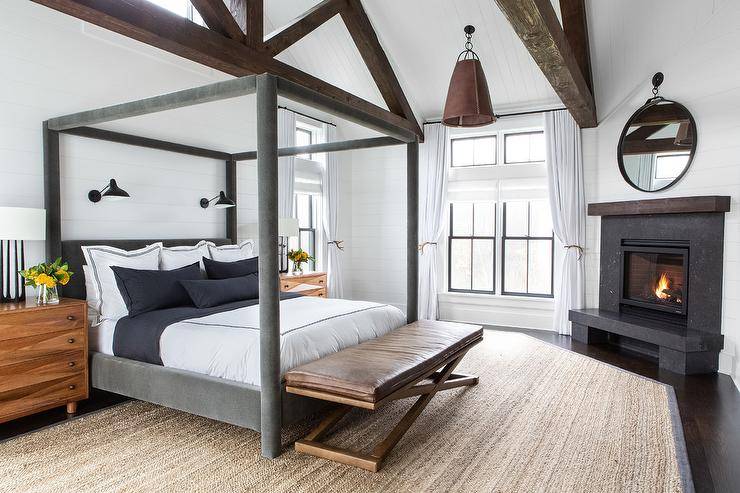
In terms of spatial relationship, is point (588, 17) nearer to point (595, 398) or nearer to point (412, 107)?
point (412, 107)

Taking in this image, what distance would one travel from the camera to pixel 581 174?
247 inches

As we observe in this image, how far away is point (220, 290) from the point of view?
161 inches

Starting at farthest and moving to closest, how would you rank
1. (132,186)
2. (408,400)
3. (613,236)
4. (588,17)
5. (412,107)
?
1. (412,107)
2. (613,236)
3. (588,17)
4. (132,186)
5. (408,400)

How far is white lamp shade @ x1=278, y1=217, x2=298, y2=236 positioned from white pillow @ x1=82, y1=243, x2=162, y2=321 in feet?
5.57

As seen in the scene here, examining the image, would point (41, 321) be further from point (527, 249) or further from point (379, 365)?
point (527, 249)

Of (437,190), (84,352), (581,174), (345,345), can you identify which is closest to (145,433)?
(84,352)

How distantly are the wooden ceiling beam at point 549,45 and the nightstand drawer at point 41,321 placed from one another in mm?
3466

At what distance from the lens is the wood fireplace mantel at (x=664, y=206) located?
4535mm

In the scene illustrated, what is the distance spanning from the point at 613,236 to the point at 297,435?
449 centimetres

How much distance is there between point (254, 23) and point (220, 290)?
2.17m

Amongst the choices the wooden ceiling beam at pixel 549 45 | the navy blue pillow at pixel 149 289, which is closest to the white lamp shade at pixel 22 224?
the navy blue pillow at pixel 149 289

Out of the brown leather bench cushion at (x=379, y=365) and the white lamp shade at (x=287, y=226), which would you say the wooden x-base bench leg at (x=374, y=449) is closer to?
the brown leather bench cushion at (x=379, y=365)

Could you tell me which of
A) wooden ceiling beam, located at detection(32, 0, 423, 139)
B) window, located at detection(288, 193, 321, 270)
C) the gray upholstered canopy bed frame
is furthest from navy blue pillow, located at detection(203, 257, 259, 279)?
window, located at detection(288, 193, 321, 270)

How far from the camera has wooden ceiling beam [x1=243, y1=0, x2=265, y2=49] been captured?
13.1 ft
